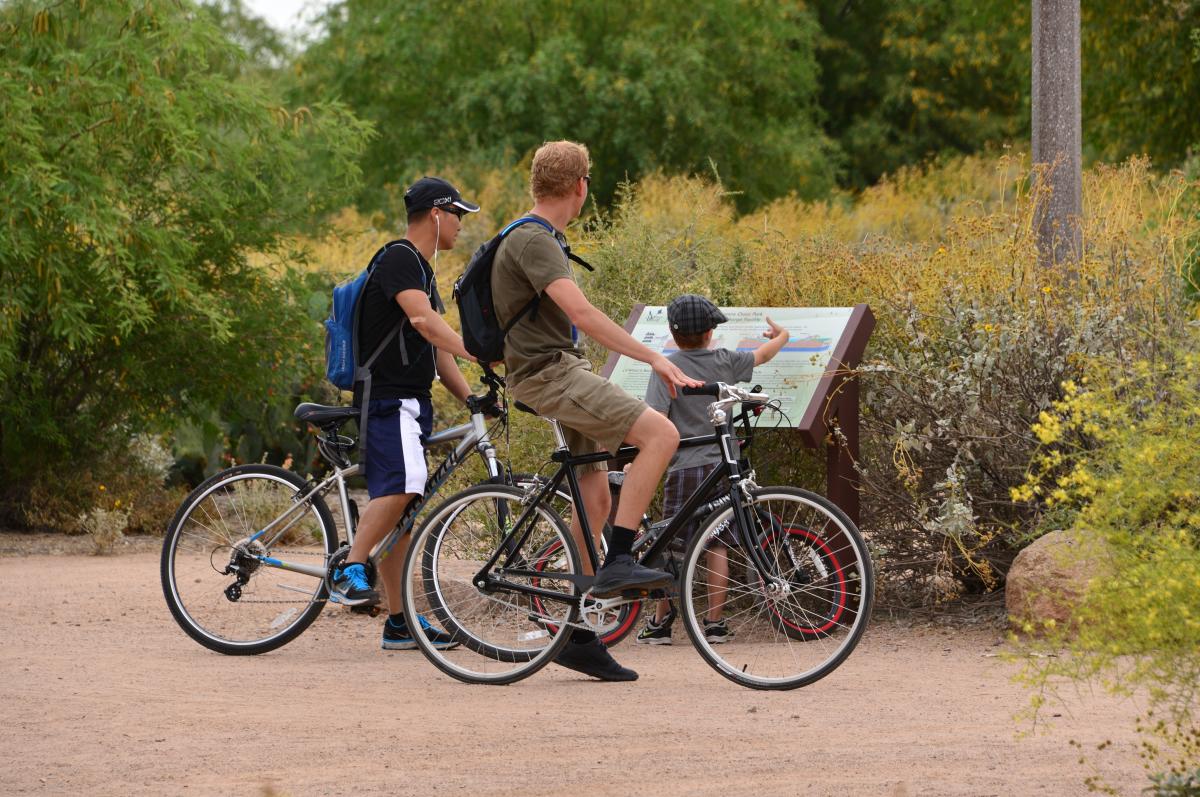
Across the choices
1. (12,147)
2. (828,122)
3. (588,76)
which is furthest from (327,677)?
(828,122)

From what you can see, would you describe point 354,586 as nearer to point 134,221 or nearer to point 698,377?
point 698,377

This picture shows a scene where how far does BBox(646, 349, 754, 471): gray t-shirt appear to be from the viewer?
22.8 feet

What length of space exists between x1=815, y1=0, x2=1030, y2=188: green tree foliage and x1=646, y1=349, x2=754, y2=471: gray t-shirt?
2257 centimetres

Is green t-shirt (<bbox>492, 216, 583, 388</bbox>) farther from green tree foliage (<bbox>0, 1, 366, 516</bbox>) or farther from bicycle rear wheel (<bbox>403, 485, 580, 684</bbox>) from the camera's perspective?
green tree foliage (<bbox>0, 1, 366, 516</bbox>)

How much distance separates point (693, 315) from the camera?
22.9 ft

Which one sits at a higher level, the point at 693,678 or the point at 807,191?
the point at 693,678

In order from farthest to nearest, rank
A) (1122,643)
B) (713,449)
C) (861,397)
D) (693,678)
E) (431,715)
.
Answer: (861,397) → (713,449) → (693,678) → (431,715) → (1122,643)

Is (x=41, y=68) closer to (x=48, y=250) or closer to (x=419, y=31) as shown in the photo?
(x=48, y=250)

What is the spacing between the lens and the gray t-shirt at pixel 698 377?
22.8 ft

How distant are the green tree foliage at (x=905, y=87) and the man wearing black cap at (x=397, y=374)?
2304 cm

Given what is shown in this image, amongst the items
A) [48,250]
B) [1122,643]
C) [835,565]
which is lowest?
[835,565]

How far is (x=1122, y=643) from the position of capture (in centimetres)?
380

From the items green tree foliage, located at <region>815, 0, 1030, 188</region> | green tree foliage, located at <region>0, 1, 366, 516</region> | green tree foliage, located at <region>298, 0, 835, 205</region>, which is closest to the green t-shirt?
green tree foliage, located at <region>0, 1, 366, 516</region>

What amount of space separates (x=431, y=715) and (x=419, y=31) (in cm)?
2474
